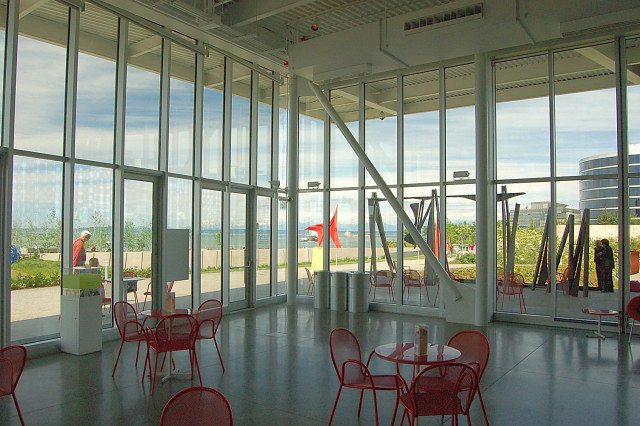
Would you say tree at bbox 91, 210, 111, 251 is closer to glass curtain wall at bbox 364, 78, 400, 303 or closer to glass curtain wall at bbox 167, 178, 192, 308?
glass curtain wall at bbox 167, 178, 192, 308

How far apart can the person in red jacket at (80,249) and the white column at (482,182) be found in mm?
7422

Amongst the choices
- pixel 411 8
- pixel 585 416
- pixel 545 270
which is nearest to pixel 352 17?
pixel 411 8

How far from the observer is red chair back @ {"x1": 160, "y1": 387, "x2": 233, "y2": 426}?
3014 mm

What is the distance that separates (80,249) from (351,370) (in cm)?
547

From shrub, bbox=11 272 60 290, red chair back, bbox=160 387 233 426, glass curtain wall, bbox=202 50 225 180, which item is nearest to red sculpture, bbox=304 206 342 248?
glass curtain wall, bbox=202 50 225 180

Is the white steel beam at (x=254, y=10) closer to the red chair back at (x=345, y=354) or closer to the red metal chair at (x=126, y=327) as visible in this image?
the red metal chair at (x=126, y=327)

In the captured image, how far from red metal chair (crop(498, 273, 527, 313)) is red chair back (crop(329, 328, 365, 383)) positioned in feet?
20.7

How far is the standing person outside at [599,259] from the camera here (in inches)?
372

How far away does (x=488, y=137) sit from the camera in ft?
34.3

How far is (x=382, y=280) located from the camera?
1188 centimetres

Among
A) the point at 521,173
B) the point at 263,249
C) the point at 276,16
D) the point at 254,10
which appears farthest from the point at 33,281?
the point at 521,173

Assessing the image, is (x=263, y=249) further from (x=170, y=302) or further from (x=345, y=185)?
(x=170, y=302)

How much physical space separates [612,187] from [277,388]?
7486 millimetres

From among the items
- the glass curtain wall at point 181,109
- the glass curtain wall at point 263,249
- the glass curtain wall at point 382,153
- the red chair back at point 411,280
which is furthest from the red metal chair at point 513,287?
the glass curtain wall at point 181,109
